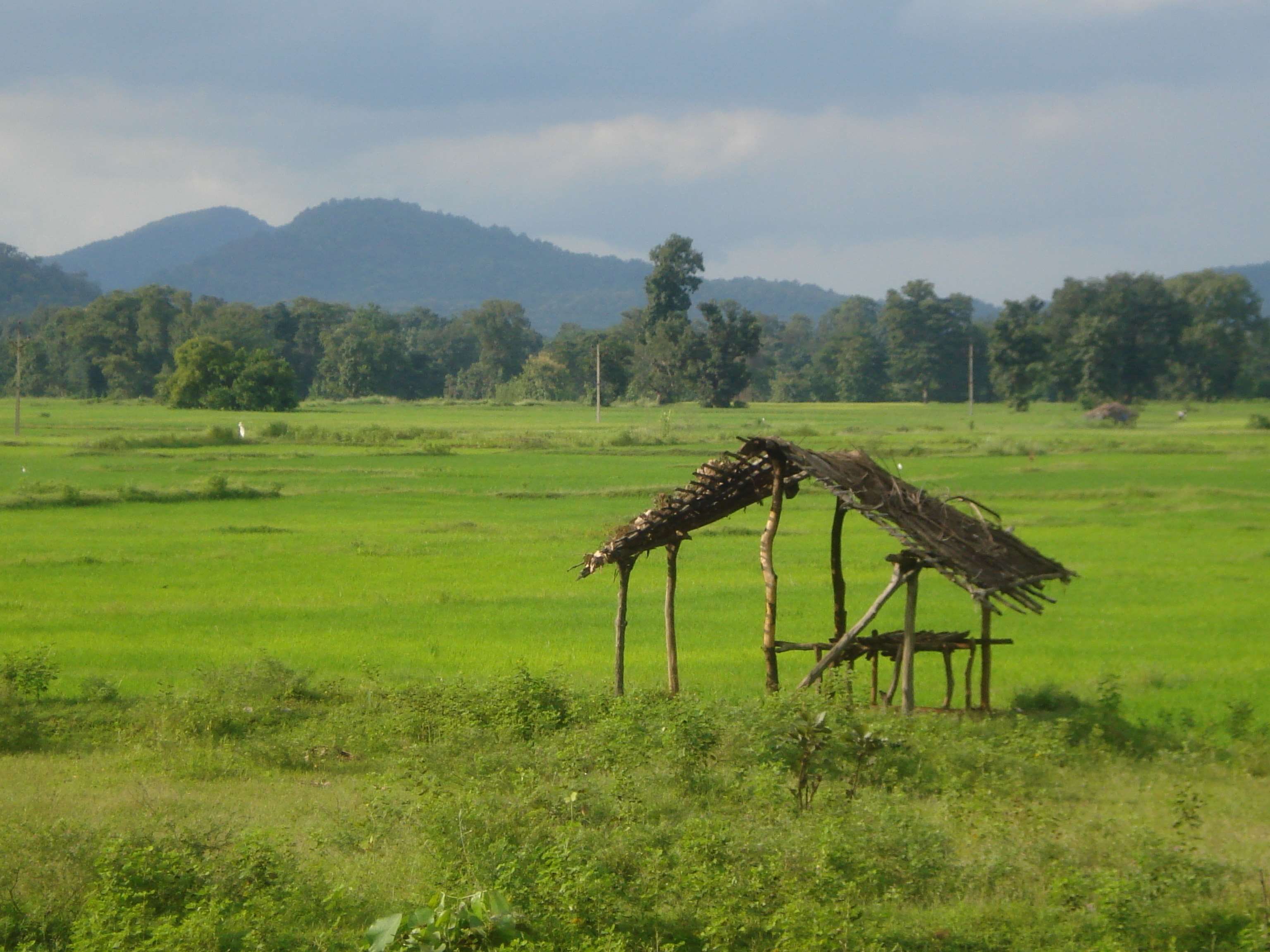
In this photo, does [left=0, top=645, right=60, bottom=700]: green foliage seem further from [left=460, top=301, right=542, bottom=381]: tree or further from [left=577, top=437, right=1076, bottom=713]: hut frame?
[left=460, top=301, right=542, bottom=381]: tree

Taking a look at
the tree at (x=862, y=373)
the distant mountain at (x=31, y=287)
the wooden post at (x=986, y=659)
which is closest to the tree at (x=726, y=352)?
the tree at (x=862, y=373)

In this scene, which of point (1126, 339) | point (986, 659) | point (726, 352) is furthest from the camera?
point (726, 352)

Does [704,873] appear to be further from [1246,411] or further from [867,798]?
[1246,411]

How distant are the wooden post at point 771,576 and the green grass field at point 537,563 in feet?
4.72

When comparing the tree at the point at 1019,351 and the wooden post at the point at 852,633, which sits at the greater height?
the tree at the point at 1019,351

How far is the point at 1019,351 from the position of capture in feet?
243

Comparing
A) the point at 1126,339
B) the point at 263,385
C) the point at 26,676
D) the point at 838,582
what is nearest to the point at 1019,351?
the point at 1126,339

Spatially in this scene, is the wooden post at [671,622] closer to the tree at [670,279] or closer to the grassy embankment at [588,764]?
the grassy embankment at [588,764]

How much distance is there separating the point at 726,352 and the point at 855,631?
3019 inches

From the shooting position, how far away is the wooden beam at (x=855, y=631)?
9.38 meters

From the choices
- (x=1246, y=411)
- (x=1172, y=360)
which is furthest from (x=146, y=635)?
(x=1172, y=360)

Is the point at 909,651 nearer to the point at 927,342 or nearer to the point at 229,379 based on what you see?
the point at 229,379

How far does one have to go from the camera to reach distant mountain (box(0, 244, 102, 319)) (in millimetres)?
161125

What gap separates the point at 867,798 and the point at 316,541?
17.6 metres
